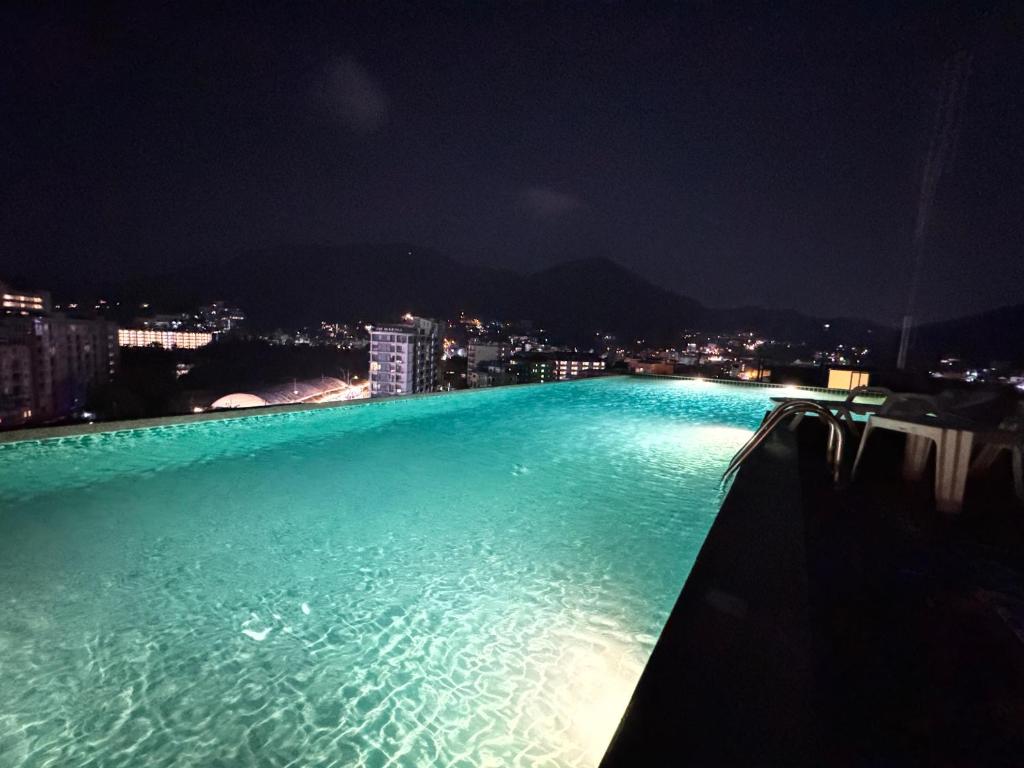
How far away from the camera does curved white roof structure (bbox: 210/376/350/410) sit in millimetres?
19438

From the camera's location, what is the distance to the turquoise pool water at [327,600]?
1.79 metres

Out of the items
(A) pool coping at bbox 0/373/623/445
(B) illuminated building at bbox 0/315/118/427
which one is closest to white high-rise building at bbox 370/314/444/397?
(B) illuminated building at bbox 0/315/118/427

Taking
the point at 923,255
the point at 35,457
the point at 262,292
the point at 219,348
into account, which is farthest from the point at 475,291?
the point at 35,457

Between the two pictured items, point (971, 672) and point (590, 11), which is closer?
point (971, 672)

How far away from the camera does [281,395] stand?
72.4 ft

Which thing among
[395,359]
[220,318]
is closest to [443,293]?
[220,318]

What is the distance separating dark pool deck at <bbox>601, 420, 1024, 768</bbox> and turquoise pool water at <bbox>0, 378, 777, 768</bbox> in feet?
2.68

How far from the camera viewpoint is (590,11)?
17.7 metres

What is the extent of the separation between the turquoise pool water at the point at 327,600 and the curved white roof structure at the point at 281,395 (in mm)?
10111

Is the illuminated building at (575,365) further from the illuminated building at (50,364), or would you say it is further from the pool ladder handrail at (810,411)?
the pool ladder handrail at (810,411)

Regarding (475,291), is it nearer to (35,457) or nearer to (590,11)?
(590,11)

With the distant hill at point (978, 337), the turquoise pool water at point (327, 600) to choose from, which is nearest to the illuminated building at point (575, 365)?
the distant hill at point (978, 337)

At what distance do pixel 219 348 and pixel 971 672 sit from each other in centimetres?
6162

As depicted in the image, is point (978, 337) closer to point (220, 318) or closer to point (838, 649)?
point (838, 649)
